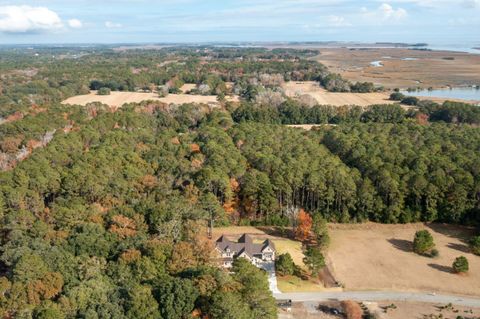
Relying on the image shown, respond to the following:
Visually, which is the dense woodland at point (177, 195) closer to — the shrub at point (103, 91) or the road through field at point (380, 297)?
the road through field at point (380, 297)

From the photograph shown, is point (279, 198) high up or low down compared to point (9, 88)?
down

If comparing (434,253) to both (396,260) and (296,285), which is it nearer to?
(396,260)

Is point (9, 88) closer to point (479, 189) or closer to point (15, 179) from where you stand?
point (15, 179)

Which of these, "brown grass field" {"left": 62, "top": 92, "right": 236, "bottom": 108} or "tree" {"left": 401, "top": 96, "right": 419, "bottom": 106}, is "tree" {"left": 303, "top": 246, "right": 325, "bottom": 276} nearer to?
"brown grass field" {"left": 62, "top": 92, "right": 236, "bottom": 108}

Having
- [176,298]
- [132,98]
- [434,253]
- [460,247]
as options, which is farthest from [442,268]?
[132,98]

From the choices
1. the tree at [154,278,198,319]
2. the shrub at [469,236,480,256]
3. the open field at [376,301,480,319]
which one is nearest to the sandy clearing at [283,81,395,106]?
the shrub at [469,236,480,256]

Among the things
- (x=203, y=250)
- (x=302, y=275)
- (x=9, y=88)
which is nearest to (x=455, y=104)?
(x=302, y=275)
